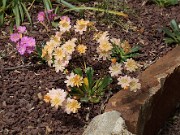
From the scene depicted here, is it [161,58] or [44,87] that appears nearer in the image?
[44,87]

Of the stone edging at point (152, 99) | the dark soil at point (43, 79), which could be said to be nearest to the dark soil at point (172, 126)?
the stone edging at point (152, 99)

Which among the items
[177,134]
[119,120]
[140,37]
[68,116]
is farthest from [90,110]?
[140,37]

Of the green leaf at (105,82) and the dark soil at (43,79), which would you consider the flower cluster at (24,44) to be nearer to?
the dark soil at (43,79)

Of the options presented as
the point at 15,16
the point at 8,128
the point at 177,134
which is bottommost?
the point at 177,134

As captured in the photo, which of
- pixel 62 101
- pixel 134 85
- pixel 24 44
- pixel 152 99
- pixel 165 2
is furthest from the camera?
pixel 165 2

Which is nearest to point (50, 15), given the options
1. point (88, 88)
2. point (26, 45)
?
point (26, 45)

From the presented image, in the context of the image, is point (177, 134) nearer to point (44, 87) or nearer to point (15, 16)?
point (44, 87)

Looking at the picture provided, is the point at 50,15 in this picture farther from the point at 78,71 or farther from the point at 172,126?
the point at 172,126
